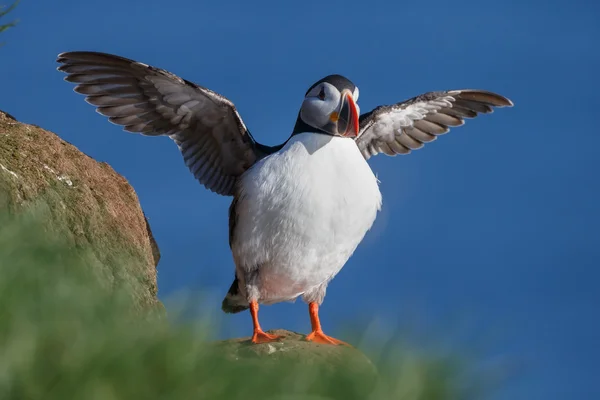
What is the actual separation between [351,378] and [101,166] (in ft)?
32.1

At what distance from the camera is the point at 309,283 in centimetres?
970

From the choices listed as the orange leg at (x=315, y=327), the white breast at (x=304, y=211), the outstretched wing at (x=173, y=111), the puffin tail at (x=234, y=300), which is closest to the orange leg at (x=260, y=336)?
the orange leg at (x=315, y=327)

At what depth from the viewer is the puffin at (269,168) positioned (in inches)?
360

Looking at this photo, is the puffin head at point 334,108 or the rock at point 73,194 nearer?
the puffin head at point 334,108

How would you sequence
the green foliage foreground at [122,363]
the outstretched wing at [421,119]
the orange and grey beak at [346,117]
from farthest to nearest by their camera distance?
the outstretched wing at [421,119] < the orange and grey beak at [346,117] < the green foliage foreground at [122,363]

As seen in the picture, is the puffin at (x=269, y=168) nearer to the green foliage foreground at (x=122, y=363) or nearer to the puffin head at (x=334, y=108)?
the puffin head at (x=334, y=108)

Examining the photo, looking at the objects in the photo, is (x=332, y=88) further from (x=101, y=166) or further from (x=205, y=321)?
(x=205, y=321)

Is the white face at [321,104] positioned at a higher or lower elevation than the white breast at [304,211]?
higher

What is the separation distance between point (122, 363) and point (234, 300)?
7378mm

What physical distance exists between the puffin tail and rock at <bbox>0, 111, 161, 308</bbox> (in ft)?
3.04

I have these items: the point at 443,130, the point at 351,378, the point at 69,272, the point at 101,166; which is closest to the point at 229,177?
the point at 101,166

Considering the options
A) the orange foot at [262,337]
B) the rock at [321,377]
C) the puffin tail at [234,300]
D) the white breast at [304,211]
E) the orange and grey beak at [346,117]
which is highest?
the orange and grey beak at [346,117]

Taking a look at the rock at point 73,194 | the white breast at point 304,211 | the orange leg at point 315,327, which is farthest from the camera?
the rock at point 73,194

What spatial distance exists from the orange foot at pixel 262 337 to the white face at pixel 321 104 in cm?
241
